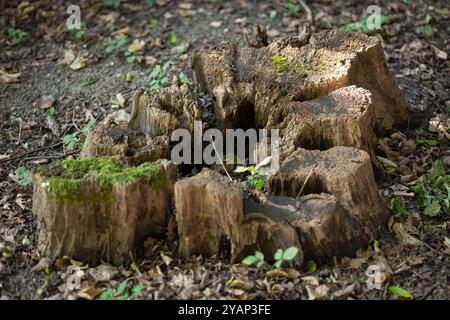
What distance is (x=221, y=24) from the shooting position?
21.7 ft

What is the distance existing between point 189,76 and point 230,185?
226cm

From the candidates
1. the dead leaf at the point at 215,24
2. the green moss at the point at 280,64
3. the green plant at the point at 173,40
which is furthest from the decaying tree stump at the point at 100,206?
the dead leaf at the point at 215,24

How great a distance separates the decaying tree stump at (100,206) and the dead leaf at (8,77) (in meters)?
2.37

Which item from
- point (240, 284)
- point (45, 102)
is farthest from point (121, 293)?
point (45, 102)

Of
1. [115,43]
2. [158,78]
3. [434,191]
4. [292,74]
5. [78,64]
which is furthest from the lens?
[115,43]

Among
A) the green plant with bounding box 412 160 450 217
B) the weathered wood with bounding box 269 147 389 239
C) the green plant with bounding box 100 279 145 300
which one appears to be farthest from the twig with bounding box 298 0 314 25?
the green plant with bounding box 100 279 145 300

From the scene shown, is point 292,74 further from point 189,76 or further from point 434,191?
point 189,76

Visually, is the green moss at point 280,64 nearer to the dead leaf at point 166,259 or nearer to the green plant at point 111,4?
the dead leaf at point 166,259

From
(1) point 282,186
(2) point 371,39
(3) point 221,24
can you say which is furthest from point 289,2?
(1) point 282,186

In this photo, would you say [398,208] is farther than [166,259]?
Yes

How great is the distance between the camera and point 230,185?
365cm

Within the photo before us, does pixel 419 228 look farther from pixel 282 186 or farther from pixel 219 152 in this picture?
pixel 219 152

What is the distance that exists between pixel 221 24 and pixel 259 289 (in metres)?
3.61
